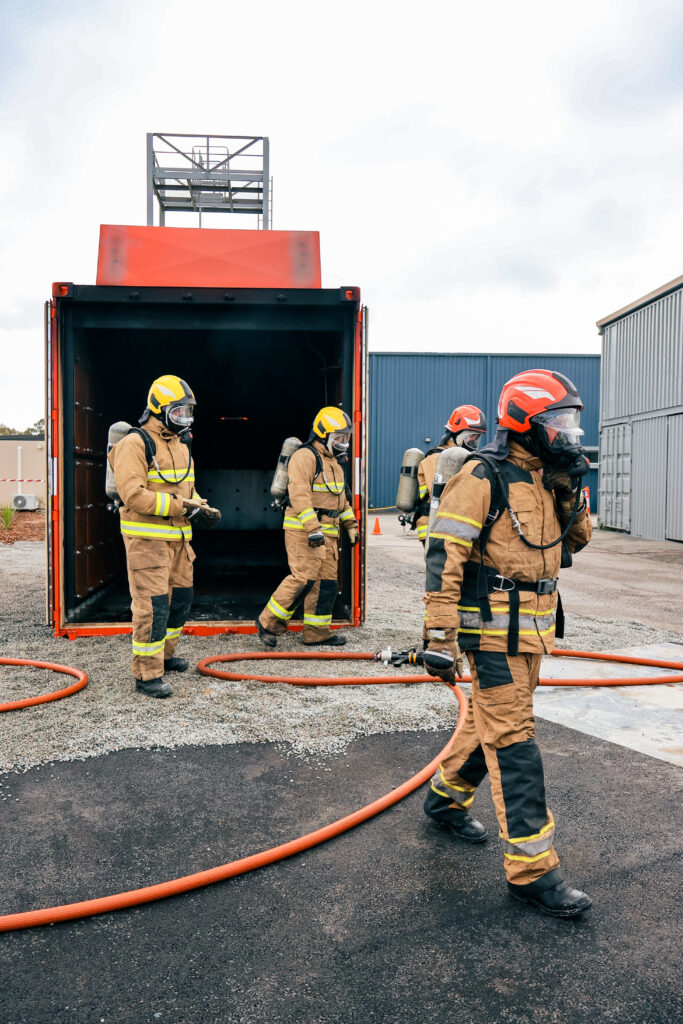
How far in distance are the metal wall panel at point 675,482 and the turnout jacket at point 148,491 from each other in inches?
540

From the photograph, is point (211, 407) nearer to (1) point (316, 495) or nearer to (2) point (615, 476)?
(1) point (316, 495)

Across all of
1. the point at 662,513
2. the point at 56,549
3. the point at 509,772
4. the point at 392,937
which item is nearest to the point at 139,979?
the point at 392,937

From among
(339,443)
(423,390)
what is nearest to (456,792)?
(339,443)

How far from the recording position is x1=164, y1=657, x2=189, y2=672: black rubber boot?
5.23 meters

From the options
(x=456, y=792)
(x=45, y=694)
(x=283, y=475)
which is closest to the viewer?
(x=456, y=792)

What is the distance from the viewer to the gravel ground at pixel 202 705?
3.88 metres

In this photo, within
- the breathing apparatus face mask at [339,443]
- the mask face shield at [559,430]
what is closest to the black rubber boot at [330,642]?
the breathing apparatus face mask at [339,443]

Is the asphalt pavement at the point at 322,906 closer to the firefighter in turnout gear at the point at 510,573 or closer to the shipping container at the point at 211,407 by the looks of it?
the firefighter in turnout gear at the point at 510,573

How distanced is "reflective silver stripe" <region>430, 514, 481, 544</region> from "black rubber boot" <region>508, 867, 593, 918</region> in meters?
1.17

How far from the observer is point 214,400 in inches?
378

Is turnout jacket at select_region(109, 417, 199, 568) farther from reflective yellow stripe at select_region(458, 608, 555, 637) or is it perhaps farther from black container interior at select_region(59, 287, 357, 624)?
reflective yellow stripe at select_region(458, 608, 555, 637)

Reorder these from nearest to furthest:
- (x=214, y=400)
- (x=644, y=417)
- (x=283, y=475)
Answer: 1. (x=283, y=475)
2. (x=214, y=400)
3. (x=644, y=417)

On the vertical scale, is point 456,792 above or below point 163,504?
below

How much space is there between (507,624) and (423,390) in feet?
88.7
